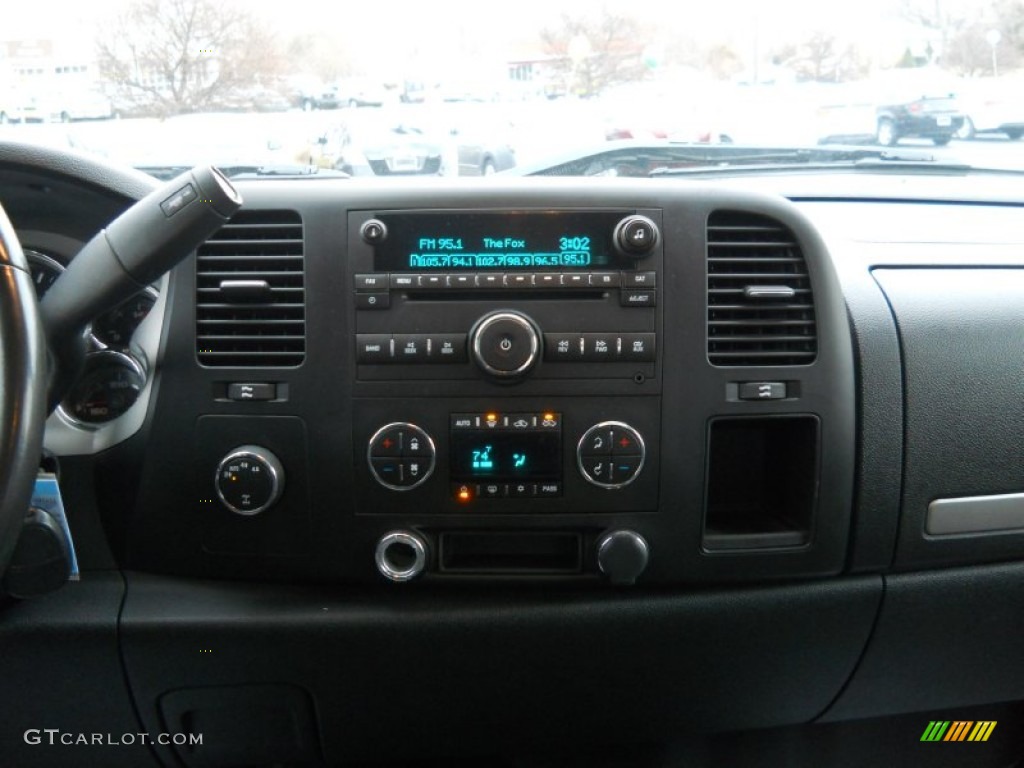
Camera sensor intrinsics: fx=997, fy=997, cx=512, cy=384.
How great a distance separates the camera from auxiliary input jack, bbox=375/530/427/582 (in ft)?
5.73

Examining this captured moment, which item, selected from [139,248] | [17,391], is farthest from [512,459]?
[17,391]

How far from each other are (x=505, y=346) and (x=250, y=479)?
50 cm

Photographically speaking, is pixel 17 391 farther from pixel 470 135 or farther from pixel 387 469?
pixel 470 135

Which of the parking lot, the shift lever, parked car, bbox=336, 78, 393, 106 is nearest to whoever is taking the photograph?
the shift lever

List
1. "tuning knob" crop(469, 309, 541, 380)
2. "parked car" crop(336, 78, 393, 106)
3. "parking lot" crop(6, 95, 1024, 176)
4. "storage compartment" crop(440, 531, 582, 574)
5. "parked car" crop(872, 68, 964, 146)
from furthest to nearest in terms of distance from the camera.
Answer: "parked car" crop(872, 68, 964, 146) < "parked car" crop(336, 78, 393, 106) < "parking lot" crop(6, 95, 1024, 176) < "storage compartment" crop(440, 531, 582, 574) < "tuning knob" crop(469, 309, 541, 380)

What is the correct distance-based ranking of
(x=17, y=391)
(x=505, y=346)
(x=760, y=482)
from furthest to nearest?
(x=760, y=482) → (x=505, y=346) → (x=17, y=391)

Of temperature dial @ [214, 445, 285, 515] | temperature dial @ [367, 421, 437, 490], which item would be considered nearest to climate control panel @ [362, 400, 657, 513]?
temperature dial @ [367, 421, 437, 490]

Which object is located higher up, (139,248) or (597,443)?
(139,248)

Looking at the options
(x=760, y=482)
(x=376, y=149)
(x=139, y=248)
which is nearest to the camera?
(x=139, y=248)

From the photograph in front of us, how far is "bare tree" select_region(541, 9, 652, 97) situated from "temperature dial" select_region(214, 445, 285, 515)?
1256 mm

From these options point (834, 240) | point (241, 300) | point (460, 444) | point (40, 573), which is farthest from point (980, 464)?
point (40, 573)

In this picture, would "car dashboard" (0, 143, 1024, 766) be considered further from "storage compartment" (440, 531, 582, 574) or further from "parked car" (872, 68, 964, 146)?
"parked car" (872, 68, 964, 146)

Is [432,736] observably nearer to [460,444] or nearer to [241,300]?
[460,444]

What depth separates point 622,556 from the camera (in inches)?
67.9
